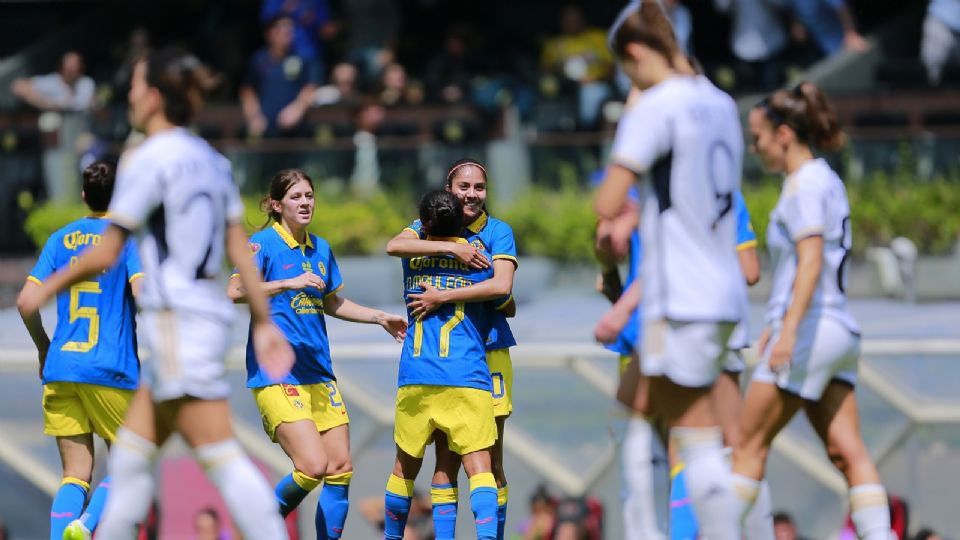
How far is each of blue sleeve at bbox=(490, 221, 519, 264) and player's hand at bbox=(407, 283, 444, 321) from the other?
13.9 inches

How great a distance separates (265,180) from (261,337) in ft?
30.7

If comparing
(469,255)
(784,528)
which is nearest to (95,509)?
(469,255)

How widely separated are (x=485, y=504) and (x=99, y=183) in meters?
2.37

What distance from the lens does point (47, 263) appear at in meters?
7.40

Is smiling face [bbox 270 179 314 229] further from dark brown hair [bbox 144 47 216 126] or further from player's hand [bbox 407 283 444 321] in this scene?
dark brown hair [bbox 144 47 216 126]

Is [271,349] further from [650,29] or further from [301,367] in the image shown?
[301,367]

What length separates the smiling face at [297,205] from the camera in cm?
756

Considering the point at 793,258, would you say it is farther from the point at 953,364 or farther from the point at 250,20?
the point at 250,20

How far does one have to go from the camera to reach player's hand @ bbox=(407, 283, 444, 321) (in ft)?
24.0

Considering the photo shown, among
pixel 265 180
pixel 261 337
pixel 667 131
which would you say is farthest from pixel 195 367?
pixel 265 180

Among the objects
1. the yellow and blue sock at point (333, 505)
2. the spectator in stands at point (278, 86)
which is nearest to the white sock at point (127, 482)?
the yellow and blue sock at point (333, 505)

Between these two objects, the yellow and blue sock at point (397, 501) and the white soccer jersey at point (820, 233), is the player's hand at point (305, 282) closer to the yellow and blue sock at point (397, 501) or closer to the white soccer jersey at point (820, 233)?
the yellow and blue sock at point (397, 501)

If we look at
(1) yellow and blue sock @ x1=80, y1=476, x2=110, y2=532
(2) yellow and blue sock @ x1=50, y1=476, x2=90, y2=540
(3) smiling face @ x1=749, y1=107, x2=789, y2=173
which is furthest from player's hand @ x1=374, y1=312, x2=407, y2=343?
(3) smiling face @ x1=749, y1=107, x2=789, y2=173

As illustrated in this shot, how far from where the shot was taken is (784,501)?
1098 centimetres
